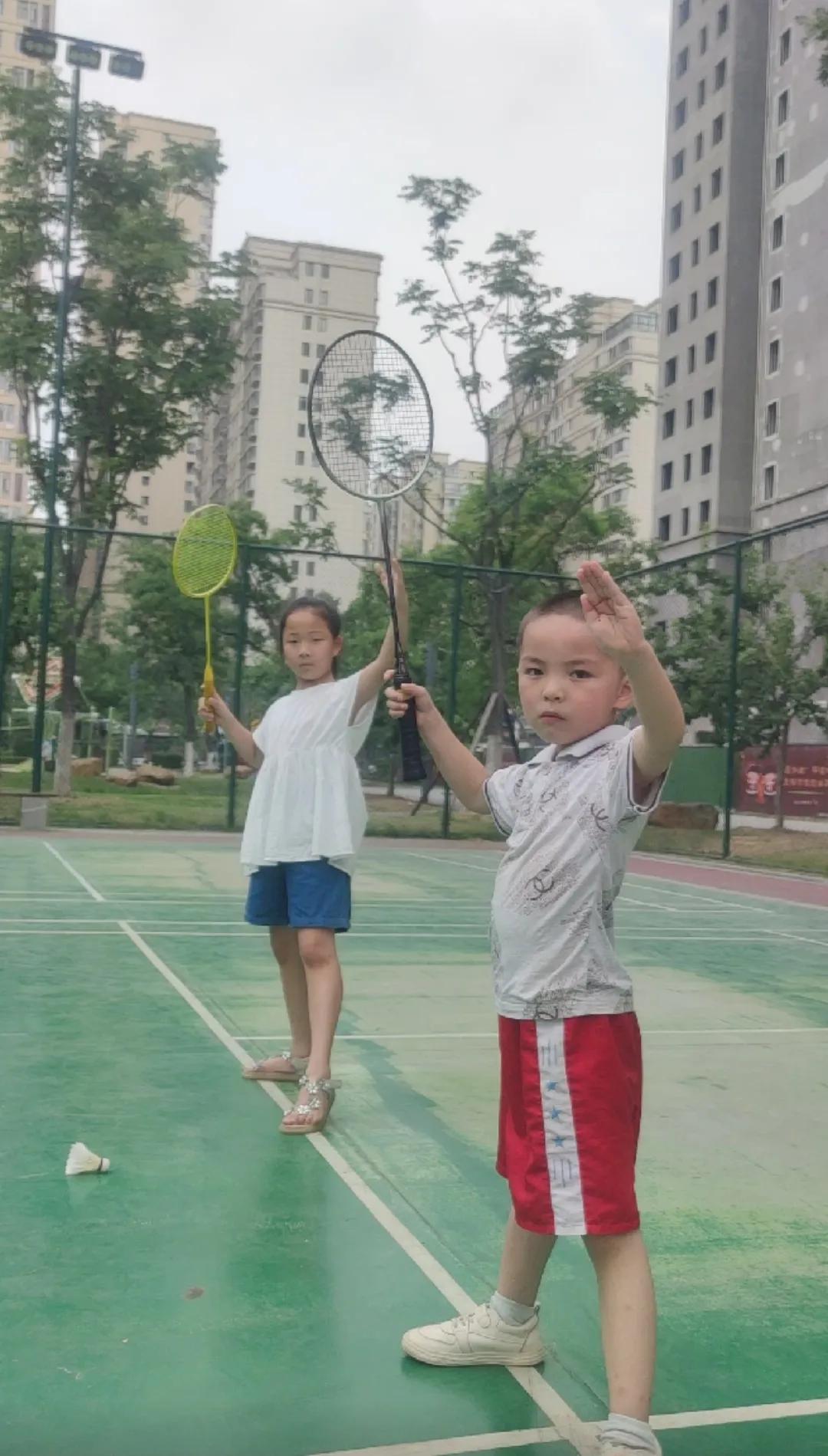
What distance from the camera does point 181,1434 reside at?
6.34 feet

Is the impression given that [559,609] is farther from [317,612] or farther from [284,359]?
→ [284,359]

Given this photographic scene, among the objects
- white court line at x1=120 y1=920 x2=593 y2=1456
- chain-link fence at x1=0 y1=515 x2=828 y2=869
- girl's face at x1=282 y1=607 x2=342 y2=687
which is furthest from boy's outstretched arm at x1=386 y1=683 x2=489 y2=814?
chain-link fence at x1=0 y1=515 x2=828 y2=869

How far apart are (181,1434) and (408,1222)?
0.99 m

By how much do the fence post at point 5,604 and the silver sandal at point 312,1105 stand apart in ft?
36.2

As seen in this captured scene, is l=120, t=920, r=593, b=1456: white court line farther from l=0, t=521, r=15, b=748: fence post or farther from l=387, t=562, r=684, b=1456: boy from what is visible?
l=0, t=521, r=15, b=748: fence post

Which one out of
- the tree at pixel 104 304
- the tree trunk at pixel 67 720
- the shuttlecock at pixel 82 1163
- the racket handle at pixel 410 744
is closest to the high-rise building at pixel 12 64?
the tree at pixel 104 304

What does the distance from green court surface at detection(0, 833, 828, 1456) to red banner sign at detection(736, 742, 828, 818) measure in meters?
14.0

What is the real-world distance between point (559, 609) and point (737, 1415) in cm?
126

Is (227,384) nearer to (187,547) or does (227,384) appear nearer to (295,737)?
(187,547)

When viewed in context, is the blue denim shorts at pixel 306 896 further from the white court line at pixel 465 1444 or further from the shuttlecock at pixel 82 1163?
the white court line at pixel 465 1444

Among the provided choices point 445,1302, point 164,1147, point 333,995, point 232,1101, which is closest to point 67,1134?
point 164,1147

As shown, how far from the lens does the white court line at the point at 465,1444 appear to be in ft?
6.23

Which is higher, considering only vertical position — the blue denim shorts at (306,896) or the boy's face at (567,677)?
the boy's face at (567,677)

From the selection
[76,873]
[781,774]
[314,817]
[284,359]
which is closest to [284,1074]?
[314,817]
